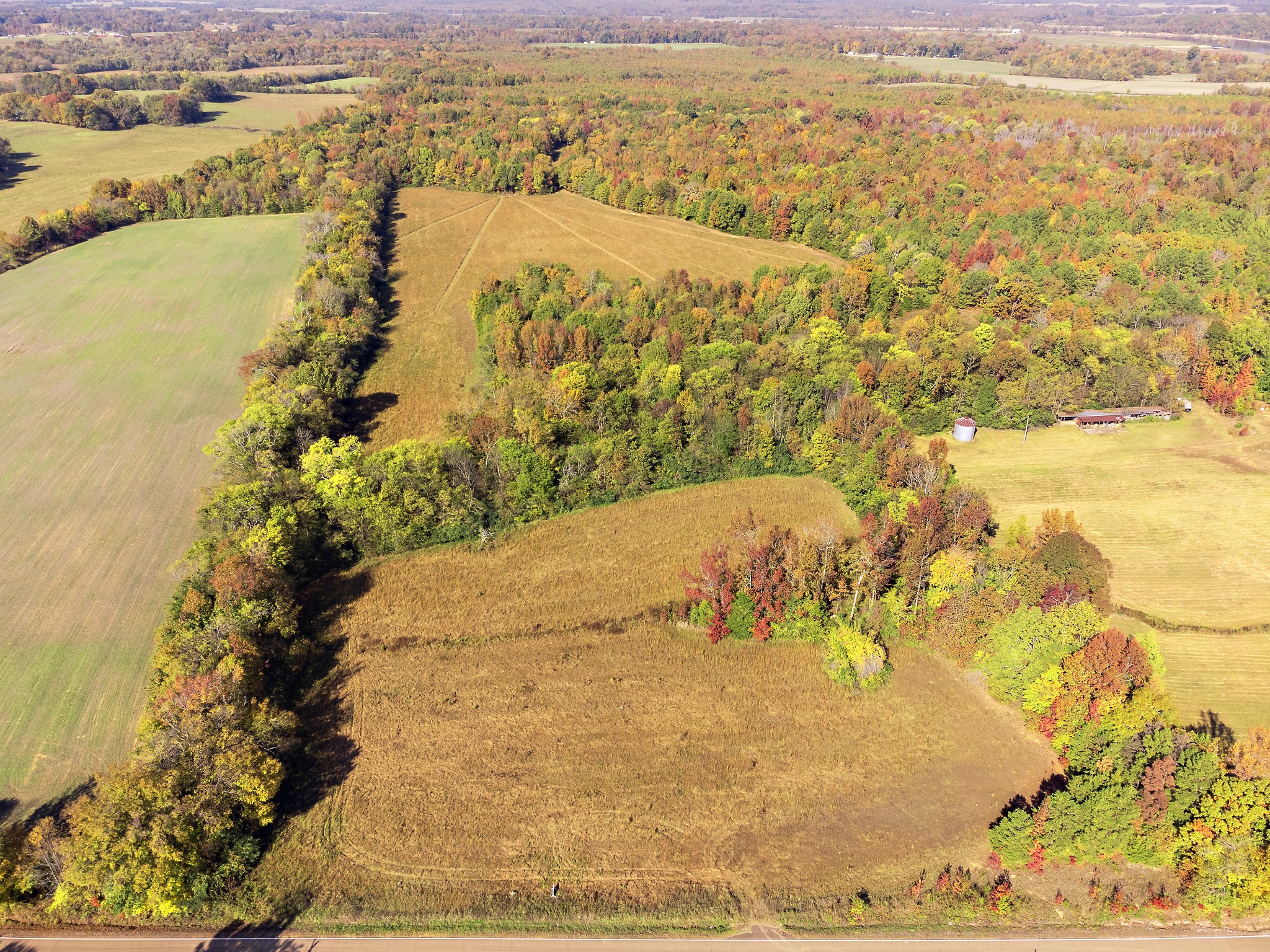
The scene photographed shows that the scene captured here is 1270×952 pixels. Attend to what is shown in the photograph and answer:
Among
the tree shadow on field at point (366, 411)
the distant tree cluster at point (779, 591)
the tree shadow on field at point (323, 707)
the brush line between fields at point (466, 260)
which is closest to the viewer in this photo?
the tree shadow on field at point (323, 707)

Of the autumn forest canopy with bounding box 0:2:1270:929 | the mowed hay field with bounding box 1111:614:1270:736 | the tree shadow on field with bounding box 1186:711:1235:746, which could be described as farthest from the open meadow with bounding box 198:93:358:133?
the tree shadow on field with bounding box 1186:711:1235:746

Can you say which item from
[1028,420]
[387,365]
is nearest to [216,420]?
[387,365]

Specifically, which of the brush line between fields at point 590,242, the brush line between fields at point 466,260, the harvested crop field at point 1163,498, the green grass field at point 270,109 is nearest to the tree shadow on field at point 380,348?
the brush line between fields at point 466,260

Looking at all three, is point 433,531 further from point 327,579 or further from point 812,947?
point 812,947

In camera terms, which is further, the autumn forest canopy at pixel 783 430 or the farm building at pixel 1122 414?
the farm building at pixel 1122 414

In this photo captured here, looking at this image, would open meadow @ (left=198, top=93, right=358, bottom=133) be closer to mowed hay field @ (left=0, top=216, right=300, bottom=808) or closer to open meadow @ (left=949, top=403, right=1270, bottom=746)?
mowed hay field @ (left=0, top=216, right=300, bottom=808)

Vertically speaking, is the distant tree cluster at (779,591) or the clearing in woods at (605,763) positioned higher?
the distant tree cluster at (779,591)

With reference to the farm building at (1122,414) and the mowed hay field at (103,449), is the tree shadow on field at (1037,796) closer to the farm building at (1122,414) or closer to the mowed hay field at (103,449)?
the farm building at (1122,414)

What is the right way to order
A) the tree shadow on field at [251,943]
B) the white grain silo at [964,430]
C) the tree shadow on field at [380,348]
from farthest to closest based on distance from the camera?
the tree shadow on field at [380,348], the white grain silo at [964,430], the tree shadow on field at [251,943]
